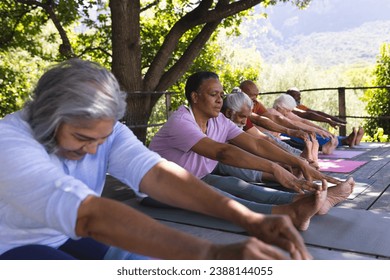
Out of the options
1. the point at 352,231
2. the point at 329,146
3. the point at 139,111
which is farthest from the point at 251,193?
the point at 139,111

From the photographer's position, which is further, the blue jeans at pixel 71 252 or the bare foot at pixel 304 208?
the bare foot at pixel 304 208

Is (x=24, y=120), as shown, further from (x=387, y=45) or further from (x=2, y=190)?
(x=387, y=45)

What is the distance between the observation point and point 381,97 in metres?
10.2

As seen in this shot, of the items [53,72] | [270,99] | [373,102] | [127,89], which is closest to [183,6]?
[127,89]

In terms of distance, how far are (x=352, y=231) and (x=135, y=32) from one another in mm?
4655

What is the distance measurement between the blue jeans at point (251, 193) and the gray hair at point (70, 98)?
57.5 inches

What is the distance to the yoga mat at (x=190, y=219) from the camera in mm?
2436

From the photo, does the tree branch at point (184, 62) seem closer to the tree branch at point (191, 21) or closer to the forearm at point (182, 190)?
the tree branch at point (191, 21)

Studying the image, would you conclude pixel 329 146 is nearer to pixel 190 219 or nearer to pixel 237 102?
pixel 237 102

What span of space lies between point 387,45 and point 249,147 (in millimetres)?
9728

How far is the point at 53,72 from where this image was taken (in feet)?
4.00

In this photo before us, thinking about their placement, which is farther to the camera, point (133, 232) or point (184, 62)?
point (184, 62)

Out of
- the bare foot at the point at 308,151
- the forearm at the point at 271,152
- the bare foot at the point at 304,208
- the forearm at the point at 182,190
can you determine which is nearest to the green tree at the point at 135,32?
the bare foot at the point at 308,151

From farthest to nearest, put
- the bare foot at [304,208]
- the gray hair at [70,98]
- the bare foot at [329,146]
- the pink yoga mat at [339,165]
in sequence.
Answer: the bare foot at [329,146] → the pink yoga mat at [339,165] → the bare foot at [304,208] → the gray hair at [70,98]
